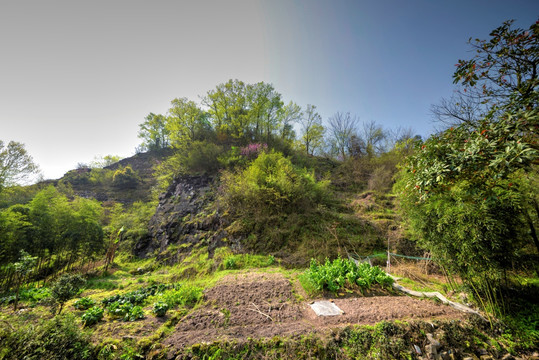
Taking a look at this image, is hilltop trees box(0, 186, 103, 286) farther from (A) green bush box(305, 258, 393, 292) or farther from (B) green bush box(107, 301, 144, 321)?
(A) green bush box(305, 258, 393, 292)

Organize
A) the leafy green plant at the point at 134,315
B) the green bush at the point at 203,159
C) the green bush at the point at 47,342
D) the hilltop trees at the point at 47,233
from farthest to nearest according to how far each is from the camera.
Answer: the green bush at the point at 203,159, the hilltop trees at the point at 47,233, the leafy green plant at the point at 134,315, the green bush at the point at 47,342

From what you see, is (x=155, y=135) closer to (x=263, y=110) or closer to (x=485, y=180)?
(x=263, y=110)

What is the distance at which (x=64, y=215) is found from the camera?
8438 mm

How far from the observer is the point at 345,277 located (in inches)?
179

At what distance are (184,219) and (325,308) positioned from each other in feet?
33.7

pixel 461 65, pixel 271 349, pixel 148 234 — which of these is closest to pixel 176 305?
pixel 271 349

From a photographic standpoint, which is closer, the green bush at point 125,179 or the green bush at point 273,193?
the green bush at point 273,193

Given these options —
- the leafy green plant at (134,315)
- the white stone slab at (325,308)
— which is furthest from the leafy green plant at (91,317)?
the white stone slab at (325,308)

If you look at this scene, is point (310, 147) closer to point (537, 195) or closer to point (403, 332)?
point (537, 195)

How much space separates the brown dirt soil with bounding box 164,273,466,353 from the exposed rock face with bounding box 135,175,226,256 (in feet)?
16.5

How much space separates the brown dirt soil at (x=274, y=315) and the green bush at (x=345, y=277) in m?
0.35

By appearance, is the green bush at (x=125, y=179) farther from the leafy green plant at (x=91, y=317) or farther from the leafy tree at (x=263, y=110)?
the leafy green plant at (x=91, y=317)

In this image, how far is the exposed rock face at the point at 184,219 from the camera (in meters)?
9.71

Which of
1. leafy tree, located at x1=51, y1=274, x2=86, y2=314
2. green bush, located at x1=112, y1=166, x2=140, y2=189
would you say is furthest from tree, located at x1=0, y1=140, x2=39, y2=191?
leafy tree, located at x1=51, y1=274, x2=86, y2=314
